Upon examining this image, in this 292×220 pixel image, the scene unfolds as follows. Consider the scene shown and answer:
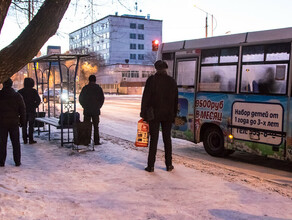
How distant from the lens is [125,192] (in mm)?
5039

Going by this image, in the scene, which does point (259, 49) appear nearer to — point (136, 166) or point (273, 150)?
point (273, 150)

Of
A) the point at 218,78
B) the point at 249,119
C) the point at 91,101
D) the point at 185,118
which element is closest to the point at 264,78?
the point at 249,119

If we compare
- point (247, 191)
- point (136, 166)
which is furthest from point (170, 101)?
point (247, 191)

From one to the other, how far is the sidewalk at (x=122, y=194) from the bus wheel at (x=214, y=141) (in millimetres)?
1911

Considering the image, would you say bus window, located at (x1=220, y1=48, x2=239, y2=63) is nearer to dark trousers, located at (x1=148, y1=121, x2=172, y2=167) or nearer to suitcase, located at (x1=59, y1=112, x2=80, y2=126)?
dark trousers, located at (x1=148, y1=121, x2=172, y2=167)

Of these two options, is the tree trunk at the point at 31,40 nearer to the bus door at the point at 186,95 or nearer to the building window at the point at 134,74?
the bus door at the point at 186,95

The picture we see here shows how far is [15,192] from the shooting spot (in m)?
4.77

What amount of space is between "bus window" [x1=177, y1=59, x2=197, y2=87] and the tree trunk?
4330 mm

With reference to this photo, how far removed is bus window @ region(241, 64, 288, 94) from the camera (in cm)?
696

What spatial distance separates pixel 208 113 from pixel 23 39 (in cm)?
501

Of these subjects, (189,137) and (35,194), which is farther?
(189,137)

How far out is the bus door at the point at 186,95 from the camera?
8977mm

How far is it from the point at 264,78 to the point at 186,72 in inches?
97.1

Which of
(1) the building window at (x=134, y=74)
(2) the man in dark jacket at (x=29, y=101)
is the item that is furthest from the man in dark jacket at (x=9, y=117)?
(1) the building window at (x=134, y=74)
